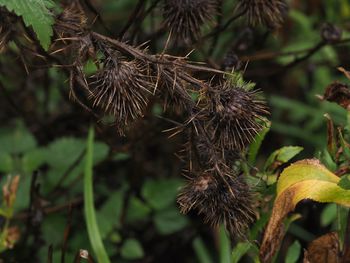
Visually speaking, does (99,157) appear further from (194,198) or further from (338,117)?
(338,117)

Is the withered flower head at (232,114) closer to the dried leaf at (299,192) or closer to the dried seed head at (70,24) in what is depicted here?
the dried leaf at (299,192)

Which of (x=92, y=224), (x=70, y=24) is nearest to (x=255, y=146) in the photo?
(x=92, y=224)

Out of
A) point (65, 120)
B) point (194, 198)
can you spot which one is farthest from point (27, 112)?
point (194, 198)

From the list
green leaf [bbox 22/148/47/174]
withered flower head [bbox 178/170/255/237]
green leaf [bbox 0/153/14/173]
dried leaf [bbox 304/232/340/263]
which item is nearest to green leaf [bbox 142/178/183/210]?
green leaf [bbox 22/148/47/174]

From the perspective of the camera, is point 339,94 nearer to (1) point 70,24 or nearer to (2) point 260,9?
(2) point 260,9

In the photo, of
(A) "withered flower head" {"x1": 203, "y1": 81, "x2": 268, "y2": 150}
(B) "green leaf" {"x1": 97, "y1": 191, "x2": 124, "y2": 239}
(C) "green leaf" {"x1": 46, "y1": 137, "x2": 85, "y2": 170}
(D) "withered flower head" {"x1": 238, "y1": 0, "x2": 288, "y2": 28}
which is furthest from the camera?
(C) "green leaf" {"x1": 46, "y1": 137, "x2": 85, "y2": 170}

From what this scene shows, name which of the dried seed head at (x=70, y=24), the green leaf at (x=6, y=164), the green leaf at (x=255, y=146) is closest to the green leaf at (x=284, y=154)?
the green leaf at (x=255, y=146)

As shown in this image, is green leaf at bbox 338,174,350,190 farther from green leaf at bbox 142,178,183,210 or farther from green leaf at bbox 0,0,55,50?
green leaf at bbox 142,178,183,210
